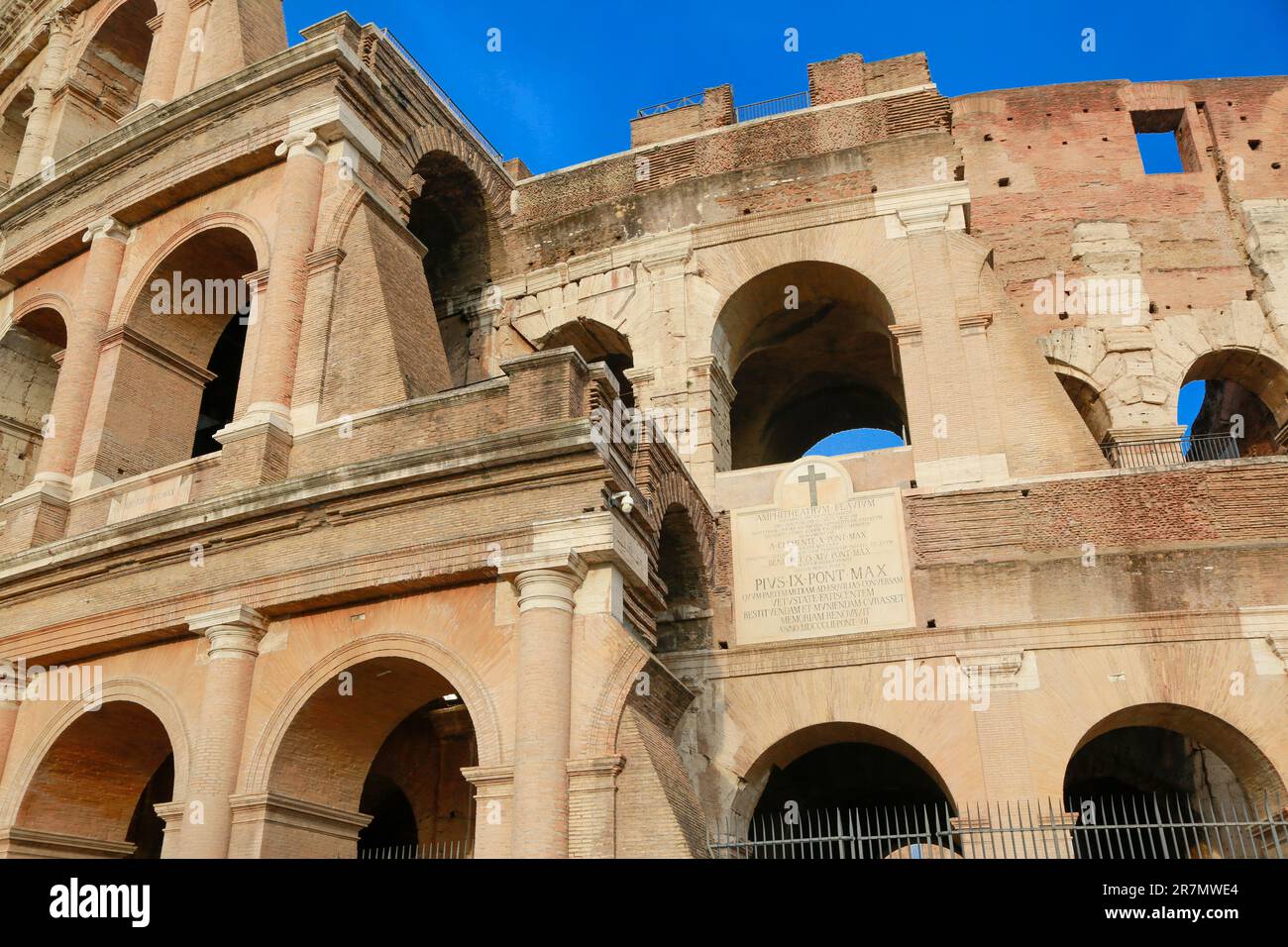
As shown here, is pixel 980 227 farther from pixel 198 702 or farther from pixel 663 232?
pixel 198 702

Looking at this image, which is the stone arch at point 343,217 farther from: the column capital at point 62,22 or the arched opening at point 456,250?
the column capital at point 62,22

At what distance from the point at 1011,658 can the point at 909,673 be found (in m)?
1.02

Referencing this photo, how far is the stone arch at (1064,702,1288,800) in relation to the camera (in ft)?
36.5

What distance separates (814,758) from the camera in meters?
15.6

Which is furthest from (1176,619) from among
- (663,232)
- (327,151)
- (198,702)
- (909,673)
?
(327,151)

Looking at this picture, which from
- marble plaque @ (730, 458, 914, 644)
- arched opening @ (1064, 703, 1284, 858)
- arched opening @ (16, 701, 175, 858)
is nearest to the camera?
arched opening @ (16, 701, 175, 858)

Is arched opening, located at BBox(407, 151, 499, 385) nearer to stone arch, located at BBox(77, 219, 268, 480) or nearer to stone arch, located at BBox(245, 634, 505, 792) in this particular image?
stone arch, located at BBox(77, 219, 268, 480)

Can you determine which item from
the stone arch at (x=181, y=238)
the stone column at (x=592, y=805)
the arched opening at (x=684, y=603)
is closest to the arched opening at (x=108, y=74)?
the stone arch at (x=181, y=238)

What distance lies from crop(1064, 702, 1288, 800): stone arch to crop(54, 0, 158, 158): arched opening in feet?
53.2

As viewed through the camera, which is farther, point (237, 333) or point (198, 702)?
point (237, 333)

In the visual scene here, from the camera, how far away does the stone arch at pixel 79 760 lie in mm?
10914

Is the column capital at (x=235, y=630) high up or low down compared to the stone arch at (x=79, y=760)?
up

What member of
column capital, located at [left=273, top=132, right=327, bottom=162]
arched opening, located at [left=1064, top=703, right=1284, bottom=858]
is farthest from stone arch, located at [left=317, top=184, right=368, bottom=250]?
arched opening, located at [left=1064, top=703, right=1284, bottom=858]

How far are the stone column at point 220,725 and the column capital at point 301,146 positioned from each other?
5249mm
